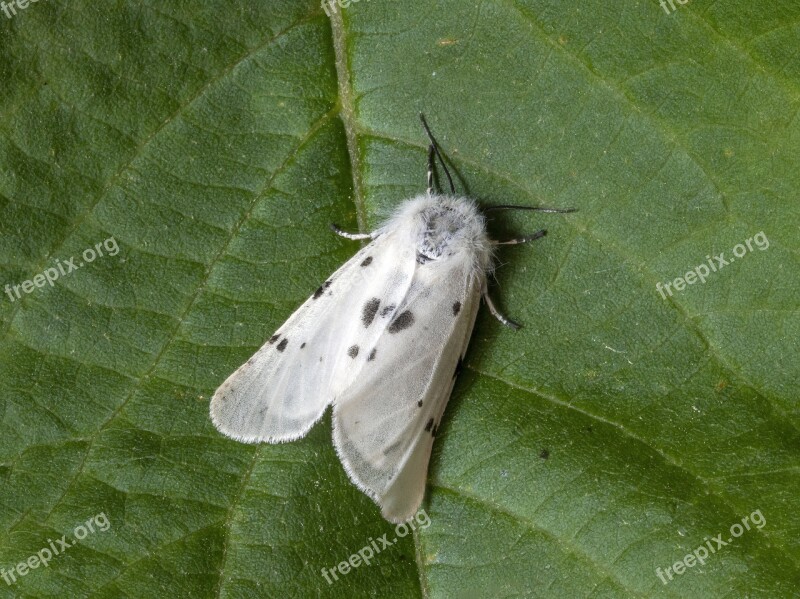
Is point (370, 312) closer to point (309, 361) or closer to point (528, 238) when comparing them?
point (309, 361)

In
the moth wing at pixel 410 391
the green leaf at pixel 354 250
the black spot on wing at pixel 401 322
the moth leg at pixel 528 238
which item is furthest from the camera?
the black spot on wing at pixel 401 322

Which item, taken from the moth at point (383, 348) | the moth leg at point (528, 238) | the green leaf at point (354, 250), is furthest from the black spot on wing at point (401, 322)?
the moth leg at point (528, 238)

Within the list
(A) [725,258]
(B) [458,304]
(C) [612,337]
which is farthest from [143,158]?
(A) [725,258]

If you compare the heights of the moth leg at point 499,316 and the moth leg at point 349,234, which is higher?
the moth leg at point 349,234

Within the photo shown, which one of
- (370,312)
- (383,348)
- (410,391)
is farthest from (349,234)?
(410,391)

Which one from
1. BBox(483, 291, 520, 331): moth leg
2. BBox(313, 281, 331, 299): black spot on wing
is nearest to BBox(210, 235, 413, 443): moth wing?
BBox(313, 281, 331, 299): black spot on wing

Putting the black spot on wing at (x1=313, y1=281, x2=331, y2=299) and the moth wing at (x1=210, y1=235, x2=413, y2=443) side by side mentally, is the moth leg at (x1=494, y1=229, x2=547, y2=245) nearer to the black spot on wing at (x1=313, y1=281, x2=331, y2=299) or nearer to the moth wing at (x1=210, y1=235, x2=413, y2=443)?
the moth wing at (x1=210, y1=235, x2=413, y2=443)

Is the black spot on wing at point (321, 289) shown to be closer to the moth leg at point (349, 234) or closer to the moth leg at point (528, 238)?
the moth leg at point (349, 234)
